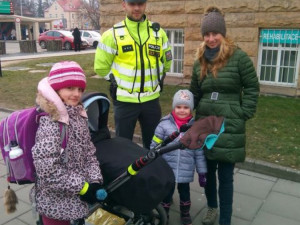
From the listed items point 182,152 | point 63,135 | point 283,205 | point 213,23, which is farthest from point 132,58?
point 283,205

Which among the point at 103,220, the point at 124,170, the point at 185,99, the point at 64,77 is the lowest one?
the point at 103,220

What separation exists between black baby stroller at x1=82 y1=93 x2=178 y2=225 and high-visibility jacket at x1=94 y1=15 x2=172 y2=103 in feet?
2.31

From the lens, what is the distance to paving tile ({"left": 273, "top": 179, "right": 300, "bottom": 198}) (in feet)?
13.7

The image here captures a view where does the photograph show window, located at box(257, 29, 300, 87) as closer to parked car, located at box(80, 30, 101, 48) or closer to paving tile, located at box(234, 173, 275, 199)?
paving tile, located at box(234, 173, 275, 199)

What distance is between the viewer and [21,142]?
228cm

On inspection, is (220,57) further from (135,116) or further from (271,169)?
(271,169)

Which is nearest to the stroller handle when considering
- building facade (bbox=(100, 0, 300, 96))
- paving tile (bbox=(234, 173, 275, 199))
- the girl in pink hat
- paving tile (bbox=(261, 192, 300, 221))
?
the girl in pink hat

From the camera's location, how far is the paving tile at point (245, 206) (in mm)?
3689

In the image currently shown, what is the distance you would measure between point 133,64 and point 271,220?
2.17 meters

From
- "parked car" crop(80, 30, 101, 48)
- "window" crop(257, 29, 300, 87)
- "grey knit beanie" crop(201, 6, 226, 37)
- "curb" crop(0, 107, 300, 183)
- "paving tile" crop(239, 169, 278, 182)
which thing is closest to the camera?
"grey knit beanie" crop(201, 6, 226, 37)

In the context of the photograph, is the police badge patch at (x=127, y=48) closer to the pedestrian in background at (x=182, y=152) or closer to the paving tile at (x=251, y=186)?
the pedestrian in background at (x=182, y=152)

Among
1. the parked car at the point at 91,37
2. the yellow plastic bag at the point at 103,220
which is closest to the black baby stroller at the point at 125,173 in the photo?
the yellow plastic bag at the point at 103,220

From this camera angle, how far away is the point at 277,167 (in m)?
4.55

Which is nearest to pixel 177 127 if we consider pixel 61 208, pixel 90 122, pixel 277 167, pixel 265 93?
pixel 90 122
